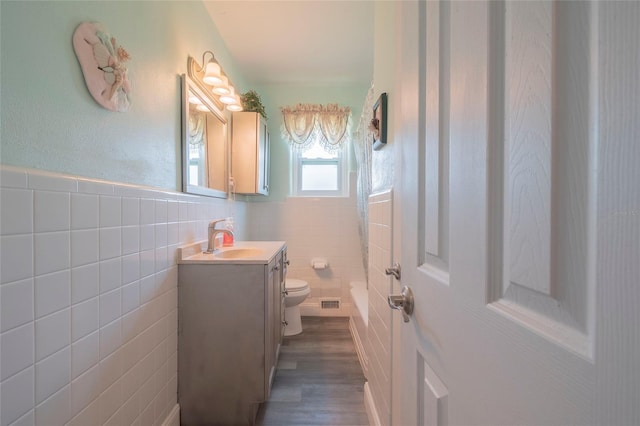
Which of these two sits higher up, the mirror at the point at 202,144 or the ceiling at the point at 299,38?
the ceiling at the point at 299,38

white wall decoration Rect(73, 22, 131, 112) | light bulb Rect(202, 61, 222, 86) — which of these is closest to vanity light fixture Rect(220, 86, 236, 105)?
light bulb Rect(202, 61, 222, 86)

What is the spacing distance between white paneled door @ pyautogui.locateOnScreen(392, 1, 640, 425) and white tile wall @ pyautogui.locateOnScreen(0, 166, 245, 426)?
0.97 m

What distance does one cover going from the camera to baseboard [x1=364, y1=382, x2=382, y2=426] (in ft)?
4.28

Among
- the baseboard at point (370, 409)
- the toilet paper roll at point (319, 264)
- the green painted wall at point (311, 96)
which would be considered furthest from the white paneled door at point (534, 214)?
the green painted wall at point (311, 96)

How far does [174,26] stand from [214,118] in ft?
2.14

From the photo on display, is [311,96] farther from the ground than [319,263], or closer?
farther from the ground

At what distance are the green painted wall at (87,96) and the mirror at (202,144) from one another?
5 cm

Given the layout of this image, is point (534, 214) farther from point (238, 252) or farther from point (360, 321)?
point (360, 321)

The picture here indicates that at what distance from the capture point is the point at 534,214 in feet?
1.01

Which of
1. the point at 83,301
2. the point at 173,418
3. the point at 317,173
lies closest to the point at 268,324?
the point at 173,418

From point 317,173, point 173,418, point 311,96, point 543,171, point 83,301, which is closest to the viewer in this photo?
point 543,171

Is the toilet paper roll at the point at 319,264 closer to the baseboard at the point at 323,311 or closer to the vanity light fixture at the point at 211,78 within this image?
the baseboard at the point at 323,311

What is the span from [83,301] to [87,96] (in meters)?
0.65

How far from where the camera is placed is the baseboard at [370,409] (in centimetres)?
131
